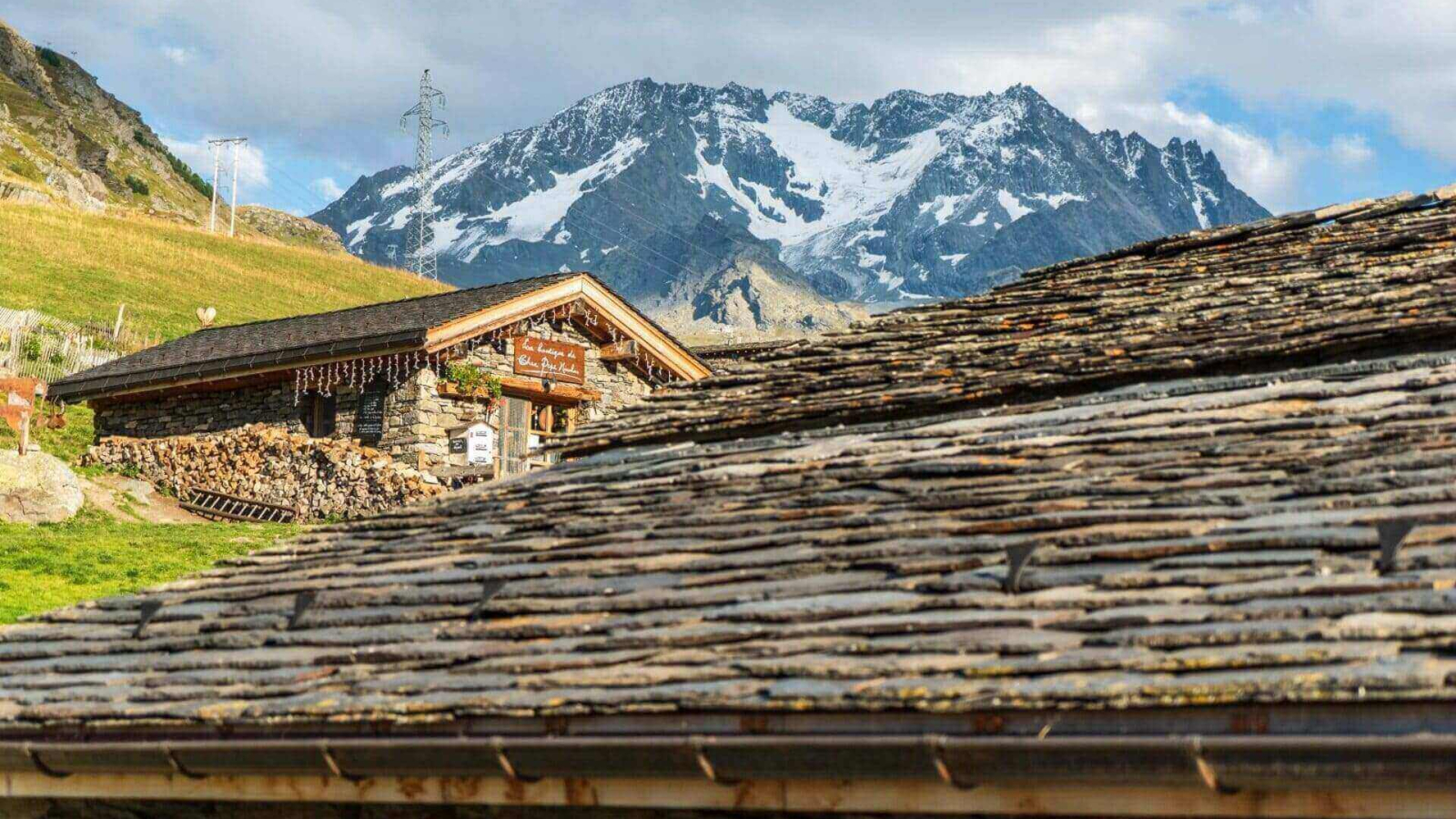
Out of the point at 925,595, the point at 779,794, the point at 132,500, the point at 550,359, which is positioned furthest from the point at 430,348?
the point at 779,794

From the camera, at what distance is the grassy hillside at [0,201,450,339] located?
41.5m

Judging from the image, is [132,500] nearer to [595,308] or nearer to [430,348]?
[430,348]

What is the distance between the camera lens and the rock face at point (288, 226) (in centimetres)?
9991

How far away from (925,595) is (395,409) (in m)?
19.2

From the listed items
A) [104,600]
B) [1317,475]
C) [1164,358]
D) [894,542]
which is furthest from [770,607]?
[104,600]

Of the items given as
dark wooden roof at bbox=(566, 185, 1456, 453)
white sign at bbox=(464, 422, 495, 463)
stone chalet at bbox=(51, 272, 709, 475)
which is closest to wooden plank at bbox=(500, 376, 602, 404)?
stone chalet at bbox=(51, 272, 709, 475)

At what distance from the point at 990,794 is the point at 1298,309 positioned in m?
4.40

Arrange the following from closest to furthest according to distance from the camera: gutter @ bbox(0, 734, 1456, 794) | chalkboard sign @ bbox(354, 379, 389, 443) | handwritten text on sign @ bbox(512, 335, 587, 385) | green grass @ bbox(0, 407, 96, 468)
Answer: gutter @ bbox(0, 734, 1456, 794)
chalkboard sign @ bbox(354, 379, 389, 443)
handwritten text on sign @ bbox(512, 335, 587, 385)
green grass @ bbox(0, 407, 96, 468)

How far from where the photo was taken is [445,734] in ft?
17.1

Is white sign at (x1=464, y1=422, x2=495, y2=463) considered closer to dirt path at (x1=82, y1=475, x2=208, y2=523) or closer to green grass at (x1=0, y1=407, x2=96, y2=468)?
dirt path at (x1=82, y1=475, x2=208, y2=523)

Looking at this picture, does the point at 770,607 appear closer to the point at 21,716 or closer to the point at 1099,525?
the point at 1099,525

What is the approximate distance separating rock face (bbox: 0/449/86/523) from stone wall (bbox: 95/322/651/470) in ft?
14.0

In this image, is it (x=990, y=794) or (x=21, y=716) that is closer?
Answer: (x=990, y=794)

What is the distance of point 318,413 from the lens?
2445cm
